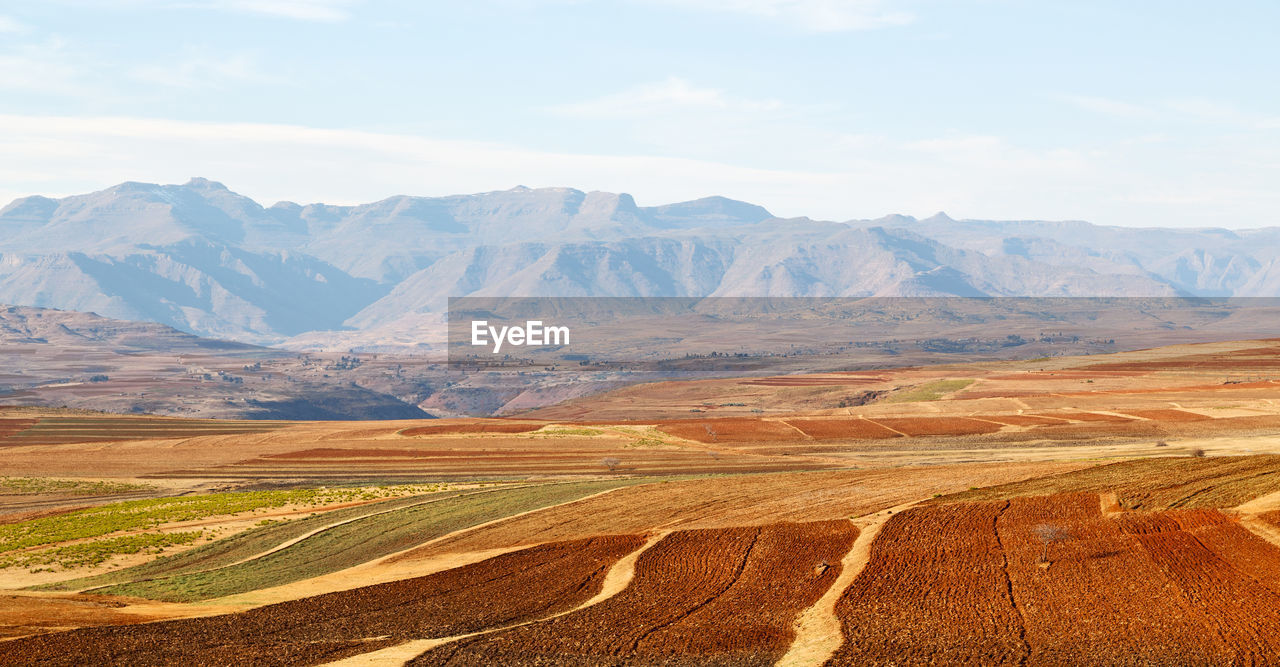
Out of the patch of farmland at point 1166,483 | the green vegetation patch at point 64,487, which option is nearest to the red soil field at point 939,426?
the patch of farmland at point 1166,483

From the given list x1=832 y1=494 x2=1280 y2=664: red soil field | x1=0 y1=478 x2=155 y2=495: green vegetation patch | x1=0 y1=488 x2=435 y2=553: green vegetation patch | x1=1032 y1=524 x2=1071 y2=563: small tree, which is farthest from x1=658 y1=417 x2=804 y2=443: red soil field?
x1=1032 y1=524 x2=1071 y2=563: small tree

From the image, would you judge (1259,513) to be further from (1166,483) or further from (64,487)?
(64,487)

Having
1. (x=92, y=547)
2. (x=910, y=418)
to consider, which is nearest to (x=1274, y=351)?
(x=910, y=418)

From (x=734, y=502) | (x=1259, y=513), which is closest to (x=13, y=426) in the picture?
(x=734, y=502)

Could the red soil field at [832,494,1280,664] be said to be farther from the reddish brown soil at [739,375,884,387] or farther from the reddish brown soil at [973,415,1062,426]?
the reddish brown soil at [739,375,884,387]

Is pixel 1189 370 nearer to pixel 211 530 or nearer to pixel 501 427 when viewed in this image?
pixel 501 427

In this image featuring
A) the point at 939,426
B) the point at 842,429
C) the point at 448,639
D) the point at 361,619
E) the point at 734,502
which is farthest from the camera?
the point at 842,429
